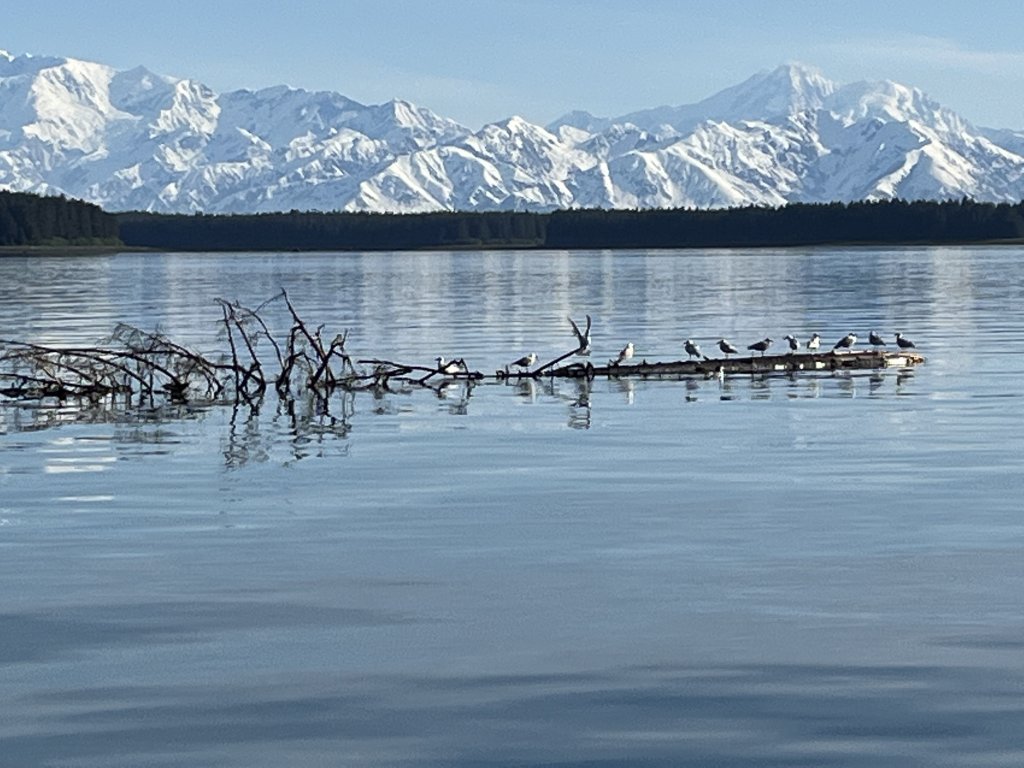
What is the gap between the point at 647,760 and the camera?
492 inches

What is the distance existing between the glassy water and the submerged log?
2.39 metres

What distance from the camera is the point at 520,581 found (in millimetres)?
18406

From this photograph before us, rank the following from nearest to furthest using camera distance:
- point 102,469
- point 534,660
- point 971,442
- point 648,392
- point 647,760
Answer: point 647,760
point 534,660
point 102,469
point 971,442
point 648,392

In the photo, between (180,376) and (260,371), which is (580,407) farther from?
(180,376)

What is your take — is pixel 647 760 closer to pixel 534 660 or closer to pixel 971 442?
pixel 534 660

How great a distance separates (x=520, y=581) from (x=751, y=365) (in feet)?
84.9

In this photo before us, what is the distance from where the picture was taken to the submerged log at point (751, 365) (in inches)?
1671

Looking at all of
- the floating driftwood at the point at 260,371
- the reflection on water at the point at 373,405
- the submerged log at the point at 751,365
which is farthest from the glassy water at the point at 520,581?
the submerged log at the point at 751,365

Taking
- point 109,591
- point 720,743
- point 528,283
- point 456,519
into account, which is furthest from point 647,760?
point 528,283

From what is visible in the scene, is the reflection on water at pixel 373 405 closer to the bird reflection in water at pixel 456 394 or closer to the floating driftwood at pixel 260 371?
the bird reflection in water at pixel 456 394

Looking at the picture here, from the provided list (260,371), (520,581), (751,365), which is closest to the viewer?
(520,581)

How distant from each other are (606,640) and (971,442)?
1578 centimetres

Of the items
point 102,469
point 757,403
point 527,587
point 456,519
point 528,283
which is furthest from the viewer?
point 528,283

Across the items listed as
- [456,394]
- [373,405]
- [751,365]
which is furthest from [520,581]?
[751,365]
